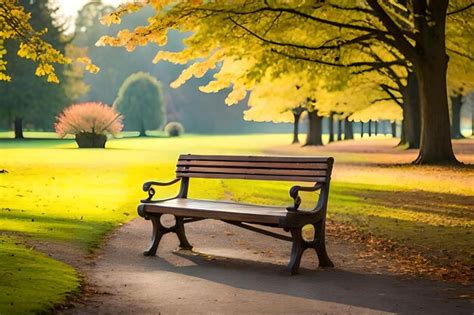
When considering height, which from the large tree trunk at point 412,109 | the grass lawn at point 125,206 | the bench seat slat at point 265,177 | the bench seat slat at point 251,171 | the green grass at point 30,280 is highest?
the large tree trunk at point 412,109

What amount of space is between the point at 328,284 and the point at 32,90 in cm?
5811

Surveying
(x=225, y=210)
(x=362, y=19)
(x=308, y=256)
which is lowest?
(x=308, y=256)

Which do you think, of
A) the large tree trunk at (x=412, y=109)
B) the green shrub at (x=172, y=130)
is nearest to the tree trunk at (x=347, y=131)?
the green shrub at (x=172, y=130)

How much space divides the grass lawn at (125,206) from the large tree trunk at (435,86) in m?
1.40

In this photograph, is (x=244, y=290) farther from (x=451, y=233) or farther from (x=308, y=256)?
(x=451, y=233)

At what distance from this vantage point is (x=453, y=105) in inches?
2296

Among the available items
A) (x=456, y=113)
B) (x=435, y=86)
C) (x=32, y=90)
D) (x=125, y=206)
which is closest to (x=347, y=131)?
(x=456, y=113)

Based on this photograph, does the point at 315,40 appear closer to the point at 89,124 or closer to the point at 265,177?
the point at 265,177

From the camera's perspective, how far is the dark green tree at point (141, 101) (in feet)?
266

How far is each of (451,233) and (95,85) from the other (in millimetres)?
94737

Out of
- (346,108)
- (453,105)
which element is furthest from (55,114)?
(453,105)

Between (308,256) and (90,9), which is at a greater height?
(90,9)

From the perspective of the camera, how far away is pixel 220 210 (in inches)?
331

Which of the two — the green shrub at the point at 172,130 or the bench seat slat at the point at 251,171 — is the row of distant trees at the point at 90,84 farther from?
the bench seat slat at the point at 251,171
